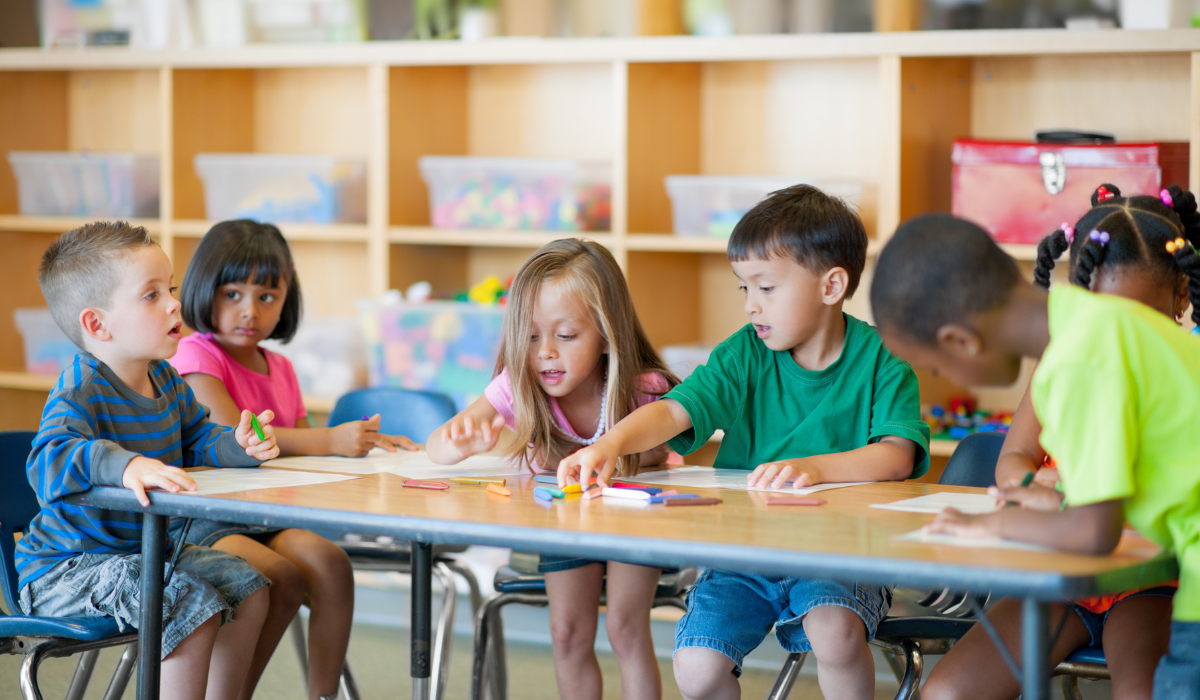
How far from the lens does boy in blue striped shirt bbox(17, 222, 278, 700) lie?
1.74 metres

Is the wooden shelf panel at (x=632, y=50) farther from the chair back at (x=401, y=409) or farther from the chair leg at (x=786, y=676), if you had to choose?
the chair leg at (x=786, y=676)

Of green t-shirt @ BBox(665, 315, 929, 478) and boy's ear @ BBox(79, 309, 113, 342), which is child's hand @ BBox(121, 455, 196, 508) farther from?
green t-shirt @ BBox(665, 315, 929, 478)

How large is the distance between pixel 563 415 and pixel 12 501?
0.87 m

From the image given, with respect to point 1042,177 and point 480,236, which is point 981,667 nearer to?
point 1042,177

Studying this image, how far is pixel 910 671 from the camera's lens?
1.73 m

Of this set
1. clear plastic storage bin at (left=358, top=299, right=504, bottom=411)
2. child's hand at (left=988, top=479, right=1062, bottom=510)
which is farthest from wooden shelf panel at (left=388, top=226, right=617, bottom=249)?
child's hand at (left=988, top=479, right=1062, bottom=510)

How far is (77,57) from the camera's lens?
3477mm

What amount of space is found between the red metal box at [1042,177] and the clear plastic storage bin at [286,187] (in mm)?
1618

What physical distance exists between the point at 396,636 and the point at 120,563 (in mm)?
1618

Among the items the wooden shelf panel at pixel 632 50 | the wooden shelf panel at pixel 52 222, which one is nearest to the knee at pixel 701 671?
the wooden shelf panel at pixel 632 50

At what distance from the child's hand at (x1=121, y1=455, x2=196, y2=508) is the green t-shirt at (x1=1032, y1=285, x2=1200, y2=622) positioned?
41.5 inches

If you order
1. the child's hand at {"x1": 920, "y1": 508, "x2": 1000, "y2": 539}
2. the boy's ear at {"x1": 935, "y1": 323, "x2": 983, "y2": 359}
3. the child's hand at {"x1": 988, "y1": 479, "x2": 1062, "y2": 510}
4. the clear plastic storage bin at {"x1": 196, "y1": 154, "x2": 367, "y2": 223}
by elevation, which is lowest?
the child's hand at {"x1": 920, "y1": 508, "x2": 1000, "y2": 539}

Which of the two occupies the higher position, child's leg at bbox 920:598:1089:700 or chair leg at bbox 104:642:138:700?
child's leg at bbox 920:598:1089:700

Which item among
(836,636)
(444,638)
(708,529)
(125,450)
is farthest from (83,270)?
(836,636)
